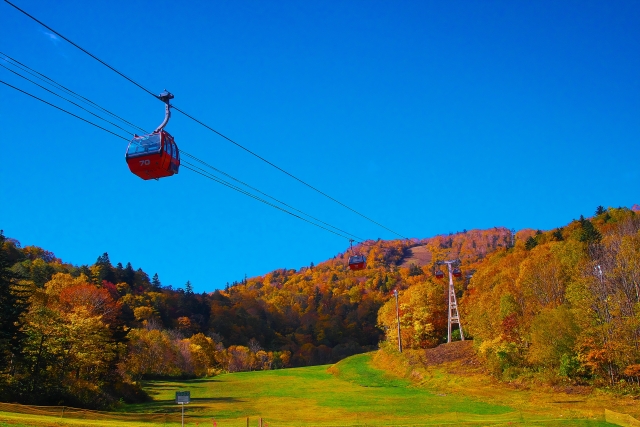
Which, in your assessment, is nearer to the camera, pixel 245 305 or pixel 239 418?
pixel 239 418

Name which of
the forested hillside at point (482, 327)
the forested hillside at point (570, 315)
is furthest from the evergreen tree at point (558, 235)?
the forested hillside at point (570, 315)

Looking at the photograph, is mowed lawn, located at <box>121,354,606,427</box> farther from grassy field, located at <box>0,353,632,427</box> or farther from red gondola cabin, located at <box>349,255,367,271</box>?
red gondola cabin, located at <box>349,255,367,271</box>

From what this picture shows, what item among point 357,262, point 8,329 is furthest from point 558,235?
point 8,329

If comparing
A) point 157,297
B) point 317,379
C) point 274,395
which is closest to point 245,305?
point 157,297

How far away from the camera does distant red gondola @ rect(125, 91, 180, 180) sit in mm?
19188

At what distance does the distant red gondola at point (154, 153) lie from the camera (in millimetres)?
19188

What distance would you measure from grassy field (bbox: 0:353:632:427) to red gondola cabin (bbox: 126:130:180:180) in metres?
17.5

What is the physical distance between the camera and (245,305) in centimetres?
18350

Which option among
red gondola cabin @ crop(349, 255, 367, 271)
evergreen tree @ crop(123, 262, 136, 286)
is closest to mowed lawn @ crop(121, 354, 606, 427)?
red gondola cabin @ crop(349, 255, 367, 271)

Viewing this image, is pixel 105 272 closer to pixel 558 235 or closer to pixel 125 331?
pixel 125 331

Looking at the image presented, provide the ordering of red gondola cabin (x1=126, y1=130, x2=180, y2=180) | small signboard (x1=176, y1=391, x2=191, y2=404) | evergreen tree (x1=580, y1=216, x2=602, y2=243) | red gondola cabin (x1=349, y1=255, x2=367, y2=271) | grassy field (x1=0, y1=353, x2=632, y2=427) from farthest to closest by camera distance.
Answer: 1. evergreen tree (x1=580, y1=216, x2=602, y2=243)
2. red gondola cabin (x1=349, y1=255, x2=367, y2=271)
3. grassy field (x1=0, y1=353, x2=632, y2=427)
4. small signboard (x1=176, y1=391, x2=191, y2=404)
5. red gondola cabin (x1=126, y1=130, x2=180, y2=180)

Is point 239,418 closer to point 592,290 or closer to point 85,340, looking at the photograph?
point 85,340

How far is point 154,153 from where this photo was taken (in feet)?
62.6

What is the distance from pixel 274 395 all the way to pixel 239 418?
20.1 metres
